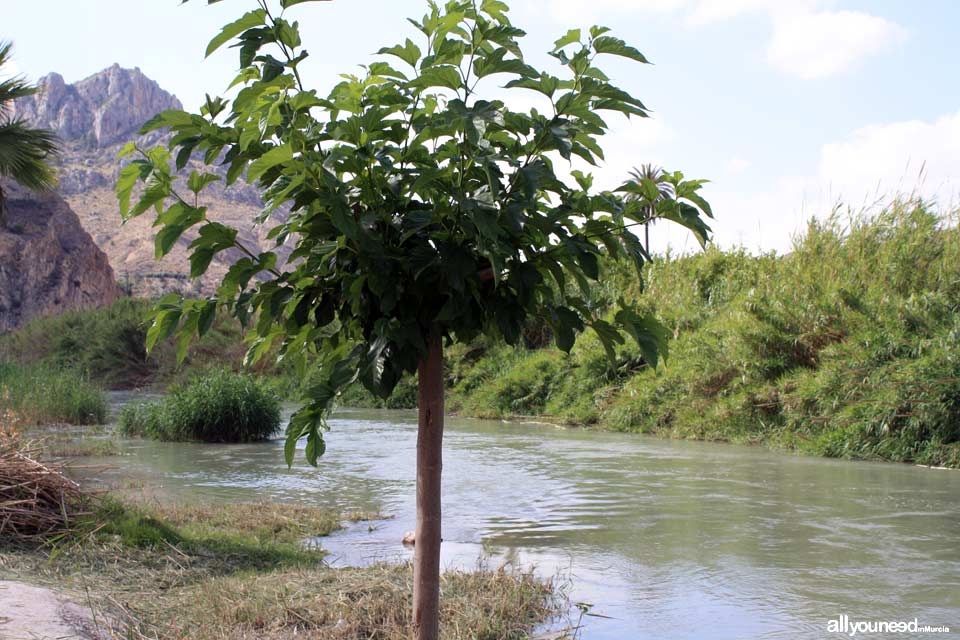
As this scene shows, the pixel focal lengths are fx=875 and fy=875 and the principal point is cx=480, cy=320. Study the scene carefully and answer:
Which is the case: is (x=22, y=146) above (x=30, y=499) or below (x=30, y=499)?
above

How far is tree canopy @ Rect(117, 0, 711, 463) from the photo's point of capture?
242cm

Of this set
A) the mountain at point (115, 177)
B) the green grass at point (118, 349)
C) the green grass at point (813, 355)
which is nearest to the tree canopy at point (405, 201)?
the green grass at point (813, 355)

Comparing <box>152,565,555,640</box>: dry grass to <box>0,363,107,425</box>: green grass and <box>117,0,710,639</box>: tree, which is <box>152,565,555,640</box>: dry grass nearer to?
<box>117,0,710,639</box>: tree

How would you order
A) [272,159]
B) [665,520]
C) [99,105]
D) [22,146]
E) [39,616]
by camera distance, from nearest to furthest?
[272,159] → [39,616] → [665,520] → [22,146] → [99,105]

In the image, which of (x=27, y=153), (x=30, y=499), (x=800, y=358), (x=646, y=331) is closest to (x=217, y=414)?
(x=27, y=153)

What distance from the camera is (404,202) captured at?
2652mm

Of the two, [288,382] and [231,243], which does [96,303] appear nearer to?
[288,382]

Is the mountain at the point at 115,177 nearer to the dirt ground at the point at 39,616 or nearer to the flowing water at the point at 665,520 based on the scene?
the flowing water at the point at 665,520

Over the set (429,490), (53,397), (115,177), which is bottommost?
(53,397)

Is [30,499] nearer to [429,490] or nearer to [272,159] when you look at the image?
[429,490]

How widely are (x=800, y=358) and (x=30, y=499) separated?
11.3 m

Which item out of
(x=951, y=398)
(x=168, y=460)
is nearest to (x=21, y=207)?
(x=168, y=460)

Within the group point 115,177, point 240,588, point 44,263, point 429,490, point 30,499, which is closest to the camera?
point 429,490

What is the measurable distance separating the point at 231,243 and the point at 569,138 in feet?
3.40
